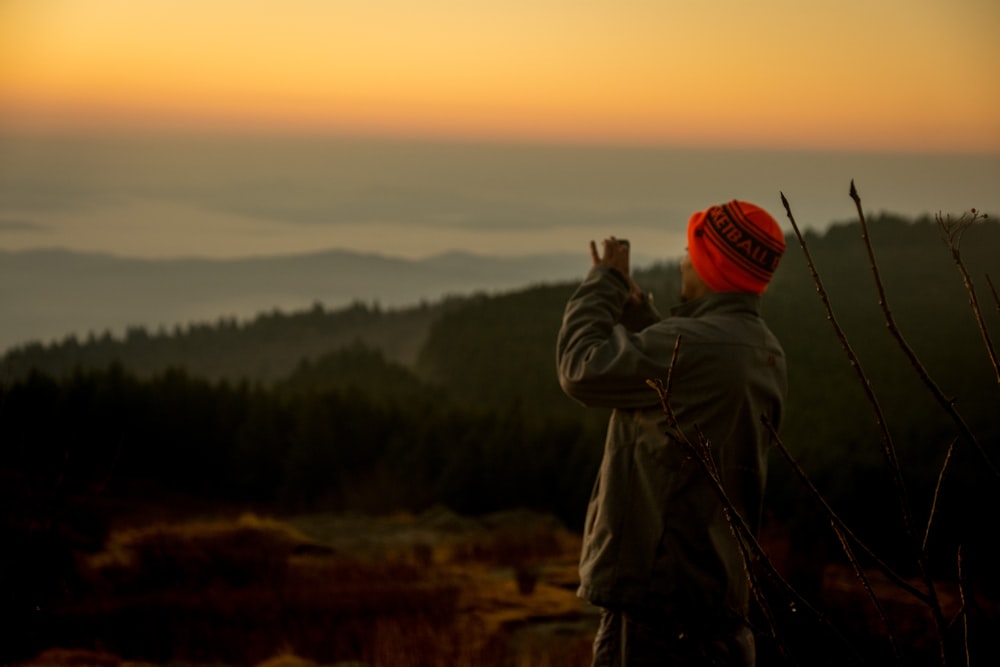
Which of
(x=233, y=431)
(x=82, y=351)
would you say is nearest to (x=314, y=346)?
(x=82, y=351)

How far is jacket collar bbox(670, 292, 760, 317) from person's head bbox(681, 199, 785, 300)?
2 cm

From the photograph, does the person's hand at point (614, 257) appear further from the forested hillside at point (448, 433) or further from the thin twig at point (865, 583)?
the forested hillside at point (448, 433)

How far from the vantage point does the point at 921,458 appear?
1888 cm

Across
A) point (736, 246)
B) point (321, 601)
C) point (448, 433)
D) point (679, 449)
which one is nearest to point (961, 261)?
point (679, 449)

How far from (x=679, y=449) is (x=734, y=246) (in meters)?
0.61

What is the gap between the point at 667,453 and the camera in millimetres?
3156

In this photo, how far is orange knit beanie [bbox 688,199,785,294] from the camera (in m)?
3.28

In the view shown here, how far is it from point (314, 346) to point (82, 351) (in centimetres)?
1575

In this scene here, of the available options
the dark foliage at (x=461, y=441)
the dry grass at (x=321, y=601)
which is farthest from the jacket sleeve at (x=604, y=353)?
the dry grass at (x=321, y=601)

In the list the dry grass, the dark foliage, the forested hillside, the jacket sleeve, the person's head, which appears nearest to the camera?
the jacket sleeve

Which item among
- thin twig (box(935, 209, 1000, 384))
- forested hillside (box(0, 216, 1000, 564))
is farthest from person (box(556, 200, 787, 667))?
forested hillside (box(0, 216, 1000, 564))

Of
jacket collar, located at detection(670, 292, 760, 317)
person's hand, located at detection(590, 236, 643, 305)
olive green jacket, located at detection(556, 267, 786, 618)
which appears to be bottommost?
olive green jacket, located at detection(556, 267, 786, 618)

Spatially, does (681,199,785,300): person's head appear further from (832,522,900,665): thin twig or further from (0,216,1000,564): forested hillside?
(0,216,1000,564): forested hillside

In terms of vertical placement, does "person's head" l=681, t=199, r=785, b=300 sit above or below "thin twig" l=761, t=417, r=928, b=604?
above
